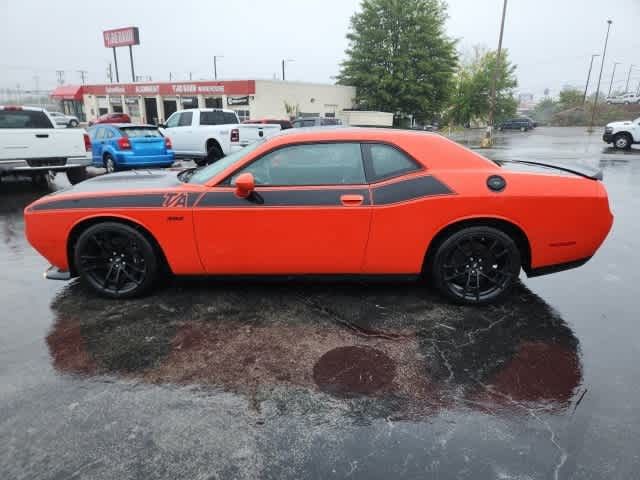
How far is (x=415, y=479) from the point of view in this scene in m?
2.03

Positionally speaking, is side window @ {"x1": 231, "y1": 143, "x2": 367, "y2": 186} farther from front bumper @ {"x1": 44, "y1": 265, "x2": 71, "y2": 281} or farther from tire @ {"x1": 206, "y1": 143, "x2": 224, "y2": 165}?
tire @ {"x1": 206, "y1": 143, "x2": 224, "y2": 165}

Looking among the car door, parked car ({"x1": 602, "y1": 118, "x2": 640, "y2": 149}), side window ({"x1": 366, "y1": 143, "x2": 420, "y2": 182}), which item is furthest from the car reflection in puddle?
parked car ({"x1": 602, "y1": 118, "x2": 640, "y2": 149})

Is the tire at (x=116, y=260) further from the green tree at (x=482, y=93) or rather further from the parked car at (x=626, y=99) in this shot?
the parked car at (x=626, y=99)

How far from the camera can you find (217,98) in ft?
121

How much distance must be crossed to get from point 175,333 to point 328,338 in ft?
3.93

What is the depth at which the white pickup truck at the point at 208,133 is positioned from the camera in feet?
43.7

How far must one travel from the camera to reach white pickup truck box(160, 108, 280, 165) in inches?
524

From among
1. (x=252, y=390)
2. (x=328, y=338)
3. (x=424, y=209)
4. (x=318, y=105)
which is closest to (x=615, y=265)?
(x=424, y=209)

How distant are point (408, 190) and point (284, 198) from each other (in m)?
1.02

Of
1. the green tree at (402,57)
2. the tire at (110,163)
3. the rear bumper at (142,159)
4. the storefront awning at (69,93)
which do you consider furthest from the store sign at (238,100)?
the rear bumper at (142,159)

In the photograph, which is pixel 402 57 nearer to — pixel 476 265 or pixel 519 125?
pixel 519 125

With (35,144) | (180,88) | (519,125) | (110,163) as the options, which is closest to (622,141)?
(110,163)

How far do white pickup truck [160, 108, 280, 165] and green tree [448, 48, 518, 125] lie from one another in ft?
173

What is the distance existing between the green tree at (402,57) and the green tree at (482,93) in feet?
60.2
